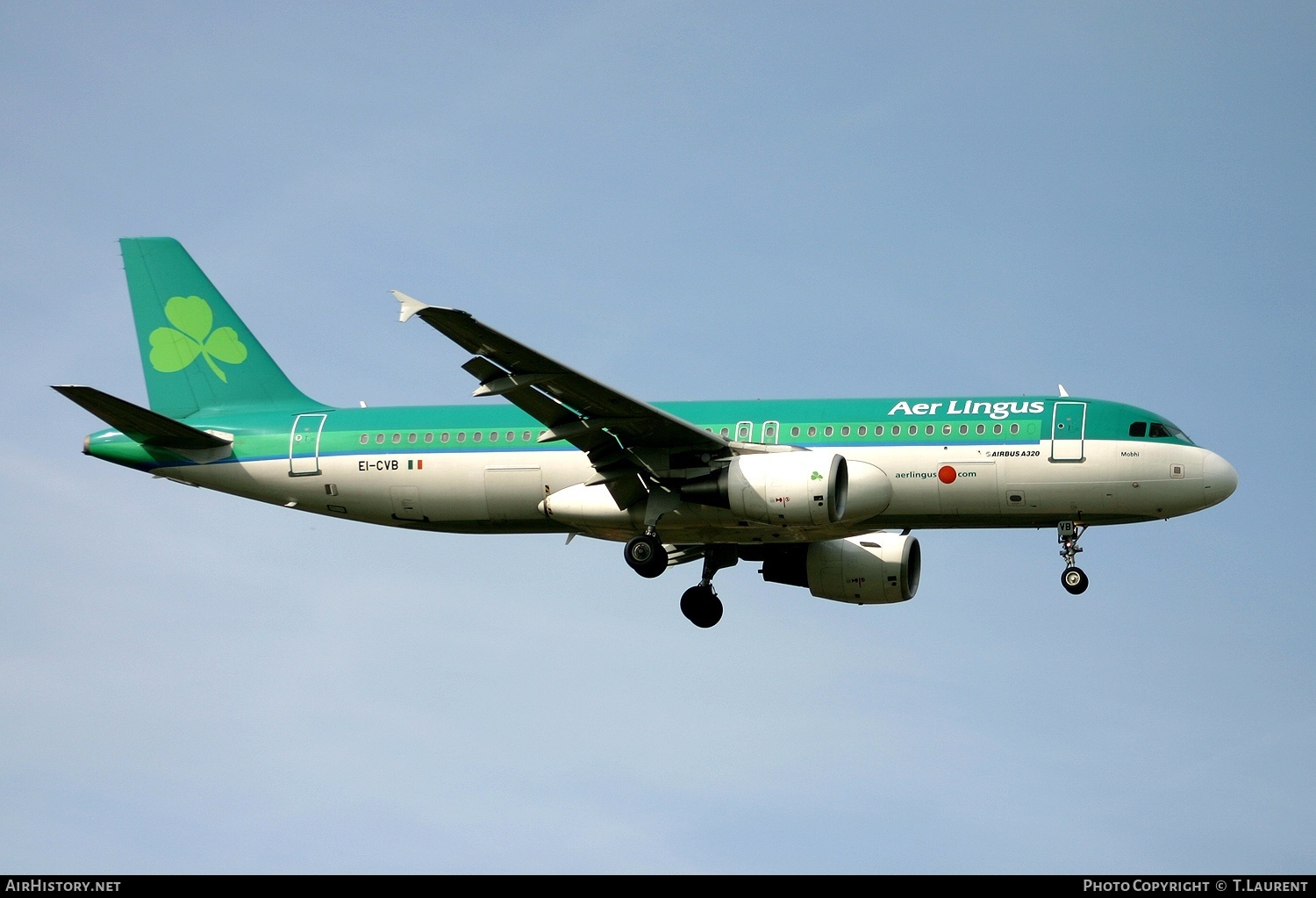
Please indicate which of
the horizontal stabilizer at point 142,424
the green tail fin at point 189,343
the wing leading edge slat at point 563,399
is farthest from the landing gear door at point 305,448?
the wing leading edge slat at point 563,399

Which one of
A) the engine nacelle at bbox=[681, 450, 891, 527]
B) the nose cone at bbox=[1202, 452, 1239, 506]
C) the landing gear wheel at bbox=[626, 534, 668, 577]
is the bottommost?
the landing gear wheel at bbox=[626, 534, 668, 577]

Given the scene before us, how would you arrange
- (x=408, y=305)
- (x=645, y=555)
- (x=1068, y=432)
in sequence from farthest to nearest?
(x=645, y=555) < (x=1068, y=432) < (x=408, y=305)

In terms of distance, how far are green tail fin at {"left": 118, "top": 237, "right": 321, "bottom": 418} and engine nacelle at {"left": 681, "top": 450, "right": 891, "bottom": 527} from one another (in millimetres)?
12220

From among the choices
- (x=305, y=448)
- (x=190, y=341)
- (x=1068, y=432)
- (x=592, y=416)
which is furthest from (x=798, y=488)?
(x=190, y=341)

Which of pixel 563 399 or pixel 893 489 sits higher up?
pixel 563 399

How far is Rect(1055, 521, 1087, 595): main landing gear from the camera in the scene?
37.6 meters

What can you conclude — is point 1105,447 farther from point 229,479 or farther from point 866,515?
point 229,479

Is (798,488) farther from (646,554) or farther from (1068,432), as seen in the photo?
(1068,432)

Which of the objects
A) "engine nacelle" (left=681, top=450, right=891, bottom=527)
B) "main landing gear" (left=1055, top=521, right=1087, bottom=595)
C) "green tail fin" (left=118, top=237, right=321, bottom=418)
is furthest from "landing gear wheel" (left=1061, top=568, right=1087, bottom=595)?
"green tail fin" (left=118, top=237, right=321, bottom=418)

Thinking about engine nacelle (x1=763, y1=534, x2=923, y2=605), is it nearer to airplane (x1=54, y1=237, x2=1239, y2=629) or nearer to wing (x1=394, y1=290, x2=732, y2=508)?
airplane (x1=54, y1=237, x2=1239, y2=629)

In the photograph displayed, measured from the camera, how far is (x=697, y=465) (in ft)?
122

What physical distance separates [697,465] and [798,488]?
8.72 feet

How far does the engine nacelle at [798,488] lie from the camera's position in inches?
1407
